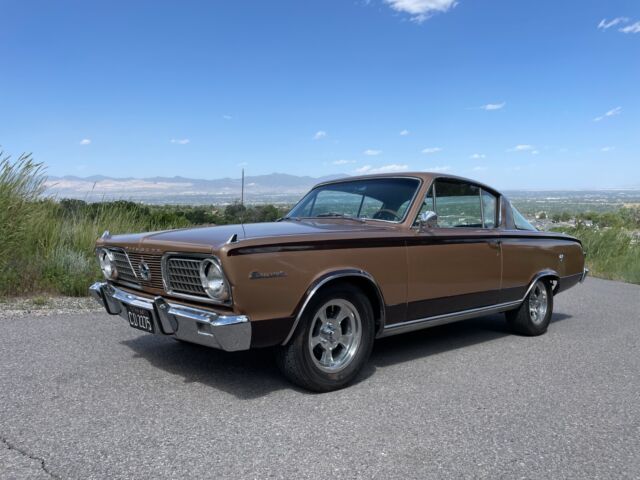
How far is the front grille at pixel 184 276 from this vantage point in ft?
12.4

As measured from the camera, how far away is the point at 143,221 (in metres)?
11.0

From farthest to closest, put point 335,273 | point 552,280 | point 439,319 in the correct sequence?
1. point 552,280
2. point 439,319
3. point 335,273

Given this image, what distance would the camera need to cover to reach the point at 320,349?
13.8 ft

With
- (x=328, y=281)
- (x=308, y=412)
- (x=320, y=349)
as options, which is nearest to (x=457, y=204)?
(x=328, y=281)

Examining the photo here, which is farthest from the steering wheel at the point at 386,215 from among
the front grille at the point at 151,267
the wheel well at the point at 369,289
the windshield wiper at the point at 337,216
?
the front grille at the point at 151,267

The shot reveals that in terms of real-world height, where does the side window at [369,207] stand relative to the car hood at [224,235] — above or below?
above

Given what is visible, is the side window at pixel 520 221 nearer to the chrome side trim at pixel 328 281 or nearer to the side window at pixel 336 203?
the side window at pixel 336 203

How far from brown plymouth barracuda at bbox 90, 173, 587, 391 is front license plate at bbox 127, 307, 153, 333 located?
0.01m

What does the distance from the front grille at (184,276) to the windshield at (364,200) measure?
1.80m

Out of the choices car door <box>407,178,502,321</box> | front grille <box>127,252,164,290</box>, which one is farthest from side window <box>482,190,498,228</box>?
front grille <box>127,252,164,290</box>

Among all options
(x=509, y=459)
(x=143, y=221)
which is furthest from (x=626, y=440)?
(x=143, y=221)

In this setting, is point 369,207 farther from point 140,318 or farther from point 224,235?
point 140,318

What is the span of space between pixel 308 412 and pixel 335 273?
0.98 meters

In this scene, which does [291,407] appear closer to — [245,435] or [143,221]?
[245,435]
